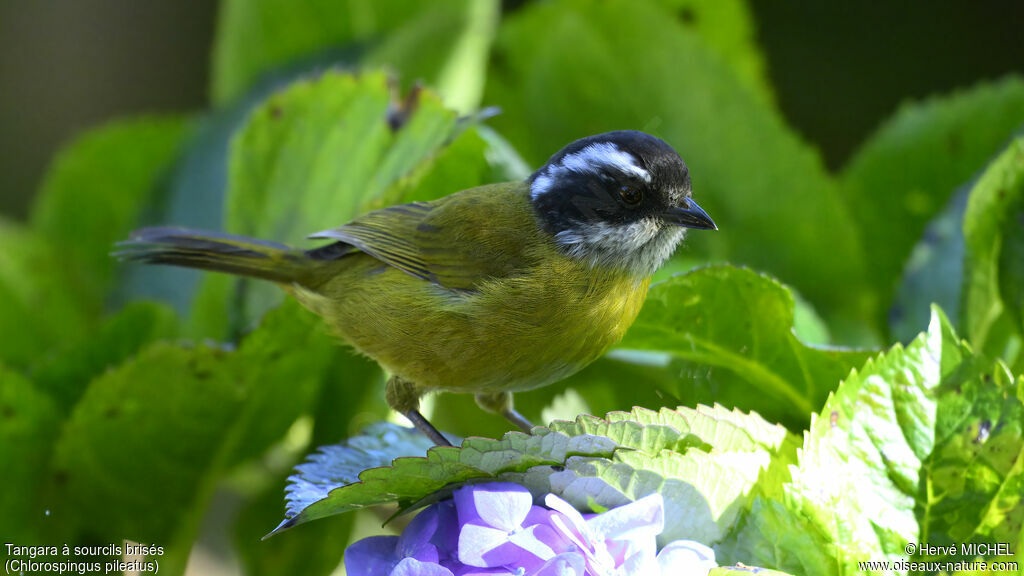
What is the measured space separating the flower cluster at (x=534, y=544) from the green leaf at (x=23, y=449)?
55 centimetres

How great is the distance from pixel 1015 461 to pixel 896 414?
0.30 ft

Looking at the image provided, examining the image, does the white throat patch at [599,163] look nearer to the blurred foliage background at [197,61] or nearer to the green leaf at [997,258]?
the green leaf at [997,258]

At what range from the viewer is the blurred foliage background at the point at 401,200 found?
1.01 m

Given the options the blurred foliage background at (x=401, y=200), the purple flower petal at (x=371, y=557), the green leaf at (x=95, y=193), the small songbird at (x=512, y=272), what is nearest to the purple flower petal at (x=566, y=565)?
the purple flower petal at (x=371, y=557)

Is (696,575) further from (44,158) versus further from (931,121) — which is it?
(44,158)

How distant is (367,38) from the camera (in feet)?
5.03

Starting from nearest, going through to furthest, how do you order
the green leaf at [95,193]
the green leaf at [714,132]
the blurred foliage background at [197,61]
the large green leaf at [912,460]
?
1. the large green leaf at [912,460]
2. the green leaf at [714,132]
3. the green leaf at [95,193]
4. the blurred foliage background at [197,61]

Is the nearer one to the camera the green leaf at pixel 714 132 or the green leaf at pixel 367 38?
the green leaf at pixel 714 132

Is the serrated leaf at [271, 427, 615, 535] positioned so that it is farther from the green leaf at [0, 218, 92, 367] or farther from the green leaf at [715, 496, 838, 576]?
the green leaf at [0, 218, 92, 367]

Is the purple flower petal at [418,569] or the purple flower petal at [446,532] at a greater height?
the purple flower petal at [446,532]

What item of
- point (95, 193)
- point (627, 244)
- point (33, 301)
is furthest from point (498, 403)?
point (95, 193)

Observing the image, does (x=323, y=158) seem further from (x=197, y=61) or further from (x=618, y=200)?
(x=197, y=61)

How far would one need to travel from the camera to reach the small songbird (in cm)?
102

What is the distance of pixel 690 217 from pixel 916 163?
0.51 metres
